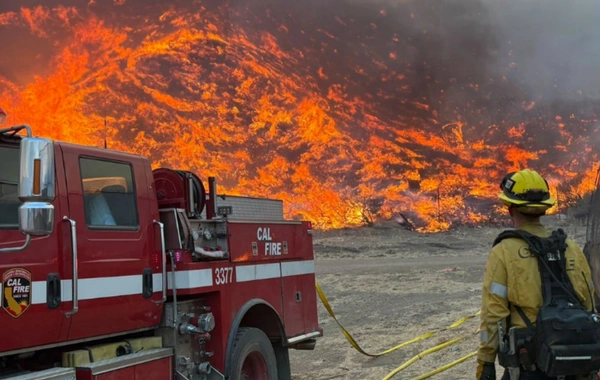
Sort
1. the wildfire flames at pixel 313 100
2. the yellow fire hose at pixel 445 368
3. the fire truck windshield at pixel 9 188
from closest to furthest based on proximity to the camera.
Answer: the fire truck windshield at pixel 9 188 → the yellow fire hose at pixel 445 368 → the wildfire flames at pixel 313 100

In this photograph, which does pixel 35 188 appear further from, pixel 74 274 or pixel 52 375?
pixel 52 375

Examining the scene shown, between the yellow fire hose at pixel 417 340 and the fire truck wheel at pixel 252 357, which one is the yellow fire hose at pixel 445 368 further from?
the fire truck wheel at pixel 252 357

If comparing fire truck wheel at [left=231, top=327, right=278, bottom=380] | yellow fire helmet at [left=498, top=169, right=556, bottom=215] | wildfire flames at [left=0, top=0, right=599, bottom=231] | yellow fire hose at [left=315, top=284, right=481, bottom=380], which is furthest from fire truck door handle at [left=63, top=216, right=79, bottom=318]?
wildfire flames at [left=0, top=0, right=599, bottom=231]

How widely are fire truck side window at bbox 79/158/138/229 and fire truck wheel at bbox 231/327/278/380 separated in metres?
1.50

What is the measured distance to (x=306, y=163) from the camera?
3425cm

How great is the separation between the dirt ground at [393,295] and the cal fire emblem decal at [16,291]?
498cm

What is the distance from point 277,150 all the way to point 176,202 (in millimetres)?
28982

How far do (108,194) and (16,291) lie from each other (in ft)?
3.76

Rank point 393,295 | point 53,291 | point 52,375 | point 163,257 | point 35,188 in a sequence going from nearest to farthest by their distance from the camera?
point 35,188, point 52,375, point 53,291, point 163,257, point 393,295

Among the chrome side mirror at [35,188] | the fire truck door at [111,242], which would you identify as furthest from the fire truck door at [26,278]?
the chrome side mirror at [35,188]

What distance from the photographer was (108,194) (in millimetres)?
4582

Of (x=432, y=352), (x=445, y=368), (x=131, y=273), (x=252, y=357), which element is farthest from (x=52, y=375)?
(x=432, y=352)

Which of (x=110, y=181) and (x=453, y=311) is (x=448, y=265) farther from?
(x=110, y=181)

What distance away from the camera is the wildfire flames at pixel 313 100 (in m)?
30.9
